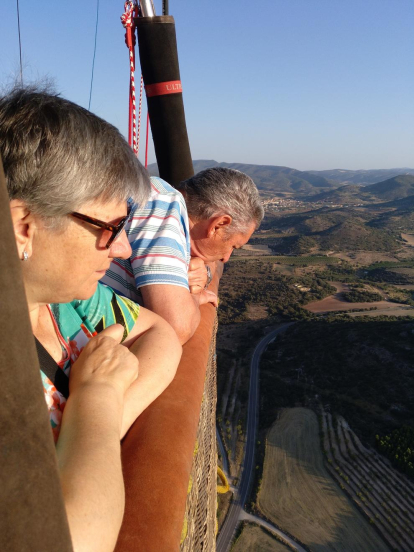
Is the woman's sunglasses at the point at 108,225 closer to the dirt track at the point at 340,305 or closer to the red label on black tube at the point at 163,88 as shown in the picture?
the red label on black tube at the point at 163,88

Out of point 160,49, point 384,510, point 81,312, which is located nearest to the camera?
point 81,312

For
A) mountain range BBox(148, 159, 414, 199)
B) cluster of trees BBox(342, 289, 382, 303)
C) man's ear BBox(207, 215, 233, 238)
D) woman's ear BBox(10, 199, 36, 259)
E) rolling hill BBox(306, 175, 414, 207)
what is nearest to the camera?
woman's ear BBox(10, 199, 36, 259)

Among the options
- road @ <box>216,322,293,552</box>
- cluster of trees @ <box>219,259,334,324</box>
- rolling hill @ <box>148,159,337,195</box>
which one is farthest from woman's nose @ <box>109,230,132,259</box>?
rolling hill @ <box>148,159,337,195</box>

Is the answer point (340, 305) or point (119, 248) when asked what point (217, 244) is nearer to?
point (119, 248)

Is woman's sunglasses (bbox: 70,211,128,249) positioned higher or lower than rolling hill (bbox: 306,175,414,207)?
higher

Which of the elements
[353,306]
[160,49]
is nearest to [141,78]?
[160,49]

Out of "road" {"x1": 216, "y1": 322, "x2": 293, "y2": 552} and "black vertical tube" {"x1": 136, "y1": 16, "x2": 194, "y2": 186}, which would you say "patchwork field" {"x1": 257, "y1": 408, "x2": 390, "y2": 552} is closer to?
"road" {"x1": 216, "y1": 322, "x2": 293, "y2": 552}

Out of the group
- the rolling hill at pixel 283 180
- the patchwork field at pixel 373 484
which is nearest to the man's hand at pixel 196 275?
the patchwork field at pixel 373 484

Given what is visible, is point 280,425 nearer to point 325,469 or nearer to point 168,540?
point 325,469
